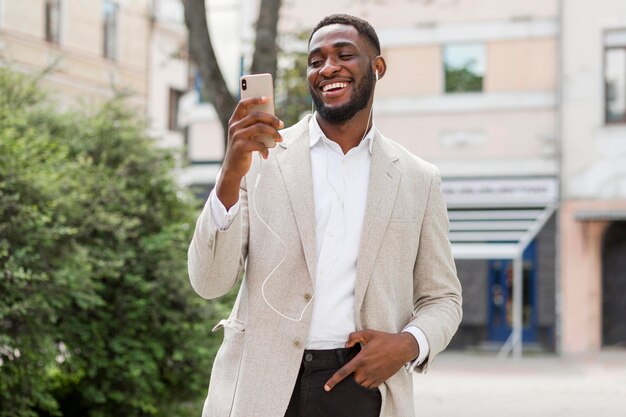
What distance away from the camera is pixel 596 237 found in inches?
818

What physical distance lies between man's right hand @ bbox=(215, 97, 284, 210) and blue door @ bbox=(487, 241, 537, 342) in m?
19.4

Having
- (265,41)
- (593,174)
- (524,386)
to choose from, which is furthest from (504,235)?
(265,41)

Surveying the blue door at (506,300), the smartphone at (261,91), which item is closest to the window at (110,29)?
the blue door at (506,300)

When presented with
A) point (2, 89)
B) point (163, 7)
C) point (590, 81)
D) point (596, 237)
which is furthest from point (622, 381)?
point (163, 7)

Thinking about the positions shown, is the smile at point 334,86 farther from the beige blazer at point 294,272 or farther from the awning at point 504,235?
the awning at point 504,235

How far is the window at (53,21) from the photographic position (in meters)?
25.2

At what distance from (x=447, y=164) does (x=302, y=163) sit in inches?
776

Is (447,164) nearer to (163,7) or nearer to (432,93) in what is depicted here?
(432,93)

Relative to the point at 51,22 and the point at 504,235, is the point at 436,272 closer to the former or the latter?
the point at 504,235

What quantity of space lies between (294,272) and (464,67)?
2050cm

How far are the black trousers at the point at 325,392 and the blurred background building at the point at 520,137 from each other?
17.5 m

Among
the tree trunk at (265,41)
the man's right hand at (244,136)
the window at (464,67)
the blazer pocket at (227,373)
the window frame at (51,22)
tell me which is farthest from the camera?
the window frame at (51,22)

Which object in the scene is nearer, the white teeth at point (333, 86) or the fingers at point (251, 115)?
the fingers at point (251, 115)

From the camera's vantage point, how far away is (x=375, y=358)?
2531 millimetres
